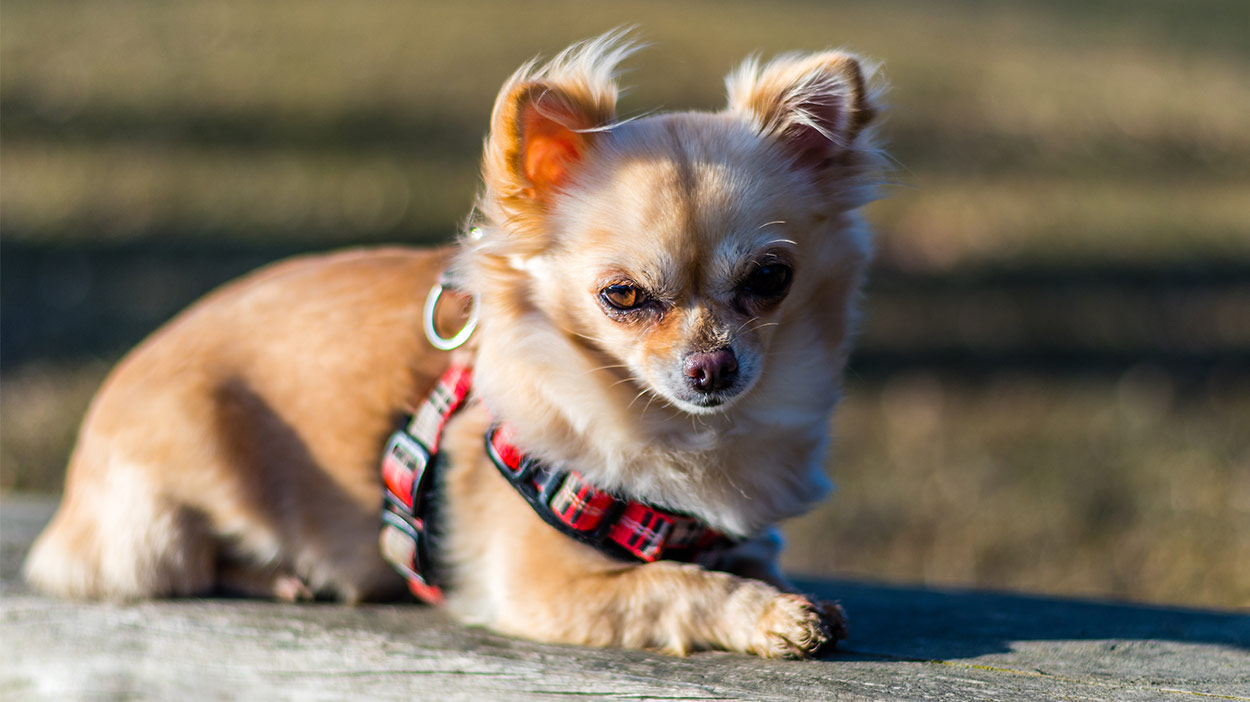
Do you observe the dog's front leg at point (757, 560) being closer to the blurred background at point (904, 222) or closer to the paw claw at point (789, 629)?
the paw claw at point (789, 629)

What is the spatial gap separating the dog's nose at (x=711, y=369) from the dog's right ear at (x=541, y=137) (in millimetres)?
456

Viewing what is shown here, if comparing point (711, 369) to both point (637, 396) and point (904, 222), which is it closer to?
point (637, 396)

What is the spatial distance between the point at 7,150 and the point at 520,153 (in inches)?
297

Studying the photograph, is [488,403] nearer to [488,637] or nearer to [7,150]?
[488,637]

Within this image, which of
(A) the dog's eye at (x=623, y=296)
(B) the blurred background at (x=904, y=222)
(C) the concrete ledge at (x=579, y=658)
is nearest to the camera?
(C) the concrete ledge at (x=579, y=658)

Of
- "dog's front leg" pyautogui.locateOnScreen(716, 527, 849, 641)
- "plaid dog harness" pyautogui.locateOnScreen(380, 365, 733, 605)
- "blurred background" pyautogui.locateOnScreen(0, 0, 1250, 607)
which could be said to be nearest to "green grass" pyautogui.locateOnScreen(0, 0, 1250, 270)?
"blurred background" pyautogui.locateOnScreen(0, 0, 1250, 607)

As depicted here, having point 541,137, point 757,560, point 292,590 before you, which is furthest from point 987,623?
point 292,590

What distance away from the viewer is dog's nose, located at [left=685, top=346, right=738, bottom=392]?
6.87 feet

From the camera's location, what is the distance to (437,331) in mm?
2564

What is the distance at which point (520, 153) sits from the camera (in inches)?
89.2

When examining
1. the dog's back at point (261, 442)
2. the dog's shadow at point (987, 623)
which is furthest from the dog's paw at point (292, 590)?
the dog's shadow at point (987, 623)

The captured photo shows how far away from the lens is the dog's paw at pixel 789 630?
85.0 inches

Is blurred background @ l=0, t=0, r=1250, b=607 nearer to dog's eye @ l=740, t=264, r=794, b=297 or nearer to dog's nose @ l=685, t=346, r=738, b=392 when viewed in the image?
dog's eye @ l=740, t=264, r=794, b=297

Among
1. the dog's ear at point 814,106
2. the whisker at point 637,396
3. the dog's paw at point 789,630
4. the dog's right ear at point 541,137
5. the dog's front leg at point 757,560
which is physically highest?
the dog's ear at point 814,106
